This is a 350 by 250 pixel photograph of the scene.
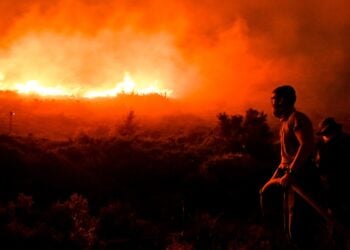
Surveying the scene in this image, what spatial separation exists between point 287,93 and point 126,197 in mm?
10237

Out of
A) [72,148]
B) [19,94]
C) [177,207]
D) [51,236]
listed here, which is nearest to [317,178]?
[51,236]

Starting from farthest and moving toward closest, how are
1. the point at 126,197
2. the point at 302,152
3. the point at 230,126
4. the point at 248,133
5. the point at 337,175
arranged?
1. the point at 230,126
2. the point at 248,133
3. the point at 126,197
4. the point at 337,175
5. the point at 302,152

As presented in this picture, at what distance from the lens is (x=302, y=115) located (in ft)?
19.9

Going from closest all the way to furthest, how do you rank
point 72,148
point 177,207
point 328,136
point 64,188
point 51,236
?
point 328,136, point 51,236, point 177,207, point 64,188, point 72,148

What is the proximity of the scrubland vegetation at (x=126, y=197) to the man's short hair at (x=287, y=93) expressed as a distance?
375cm

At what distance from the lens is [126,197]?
617 inches

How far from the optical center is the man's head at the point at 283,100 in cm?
630

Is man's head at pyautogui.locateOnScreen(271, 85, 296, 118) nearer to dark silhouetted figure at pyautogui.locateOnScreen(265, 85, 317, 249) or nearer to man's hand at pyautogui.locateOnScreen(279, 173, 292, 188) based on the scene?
dark silhouetted figure at pyautogui.locateOnScreen(265, 85, 317, 249)

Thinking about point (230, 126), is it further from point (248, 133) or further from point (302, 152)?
point (302, 152)

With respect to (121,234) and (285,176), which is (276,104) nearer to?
(285,176)

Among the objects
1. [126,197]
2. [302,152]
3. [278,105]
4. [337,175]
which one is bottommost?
[126,197]

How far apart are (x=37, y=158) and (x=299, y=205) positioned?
13645mm

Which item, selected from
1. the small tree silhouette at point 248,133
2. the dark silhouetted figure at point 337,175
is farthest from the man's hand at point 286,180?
the small tree silhouette at point 248,133

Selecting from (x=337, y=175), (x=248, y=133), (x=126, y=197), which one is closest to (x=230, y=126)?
(x=248, y=133)
